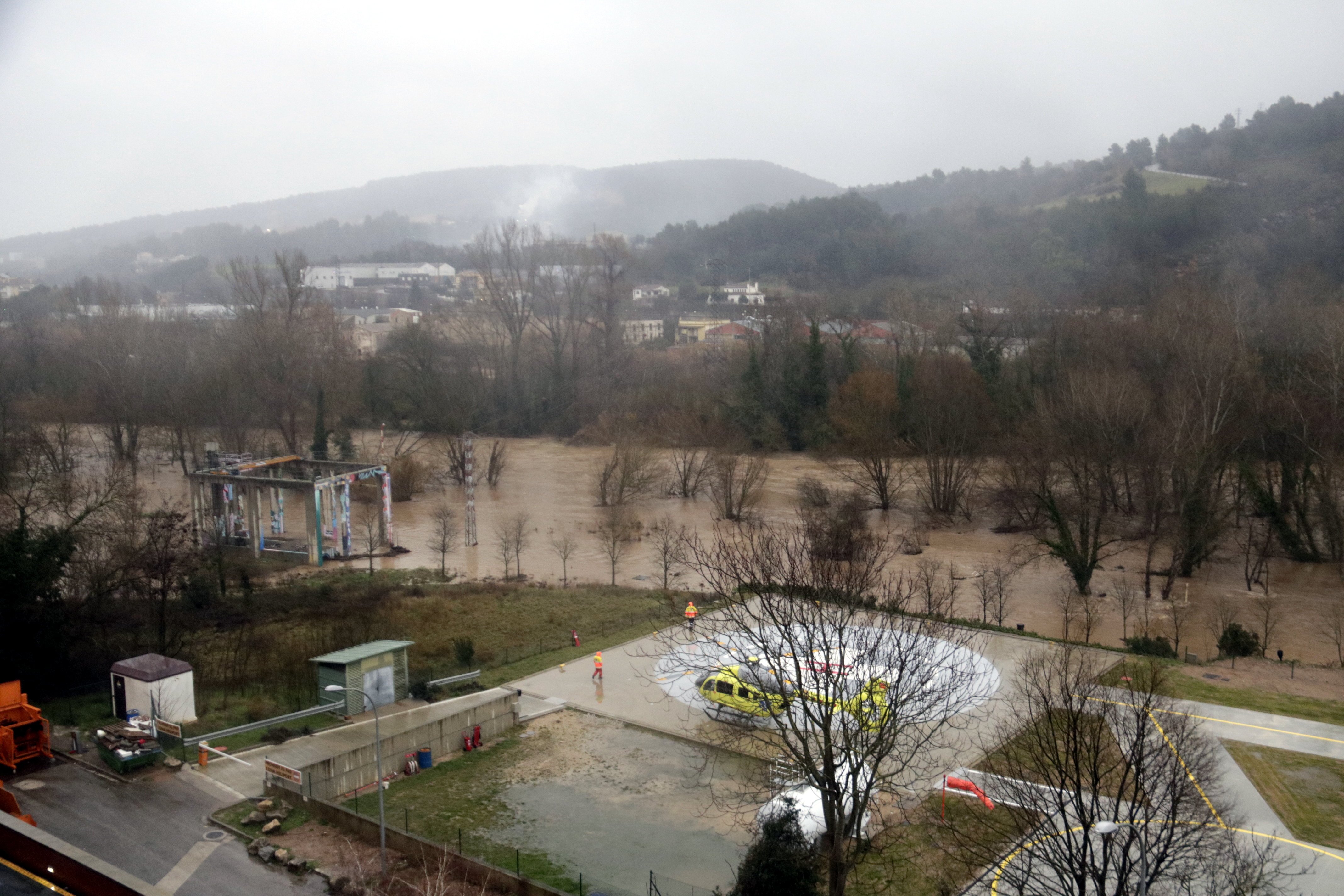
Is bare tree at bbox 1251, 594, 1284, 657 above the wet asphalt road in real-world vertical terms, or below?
below

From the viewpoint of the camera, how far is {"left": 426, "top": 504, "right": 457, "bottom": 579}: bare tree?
113 feet

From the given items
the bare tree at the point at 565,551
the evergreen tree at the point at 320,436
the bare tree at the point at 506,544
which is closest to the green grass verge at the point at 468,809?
the bare tree at the point at 565,551

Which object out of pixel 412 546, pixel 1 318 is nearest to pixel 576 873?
pixel 412 546

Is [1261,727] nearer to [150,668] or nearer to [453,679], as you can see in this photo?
[453,679]

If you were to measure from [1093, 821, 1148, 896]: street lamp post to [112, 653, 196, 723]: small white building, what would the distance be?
587 inches

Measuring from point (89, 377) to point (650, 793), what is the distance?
57975mm

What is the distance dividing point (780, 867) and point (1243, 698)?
12.4 meters

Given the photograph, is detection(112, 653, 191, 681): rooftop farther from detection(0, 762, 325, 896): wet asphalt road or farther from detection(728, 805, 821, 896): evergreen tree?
detection(728, 805, 821, 896): evergreen tree

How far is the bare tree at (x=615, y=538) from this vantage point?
33.4 metres

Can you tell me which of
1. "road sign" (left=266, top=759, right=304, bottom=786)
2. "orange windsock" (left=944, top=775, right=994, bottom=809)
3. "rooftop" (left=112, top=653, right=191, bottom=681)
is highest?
"rooftop" (left=112, top=653, right=191, bottom=681)

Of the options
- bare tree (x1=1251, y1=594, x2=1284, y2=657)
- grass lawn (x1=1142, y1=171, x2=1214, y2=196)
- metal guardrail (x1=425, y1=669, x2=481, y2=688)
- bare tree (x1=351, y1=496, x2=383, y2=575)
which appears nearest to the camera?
metal guardrail (x1=425, y1=669, x2=481, y2=688)

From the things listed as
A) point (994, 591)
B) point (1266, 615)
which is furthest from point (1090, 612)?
point (1266, 615)

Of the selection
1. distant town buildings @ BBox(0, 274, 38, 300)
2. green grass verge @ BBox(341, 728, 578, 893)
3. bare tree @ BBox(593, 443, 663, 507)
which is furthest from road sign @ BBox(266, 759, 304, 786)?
distant town buildings @ BBox(0, 274, 38, 300)

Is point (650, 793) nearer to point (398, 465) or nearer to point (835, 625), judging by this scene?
point (835, 625)
